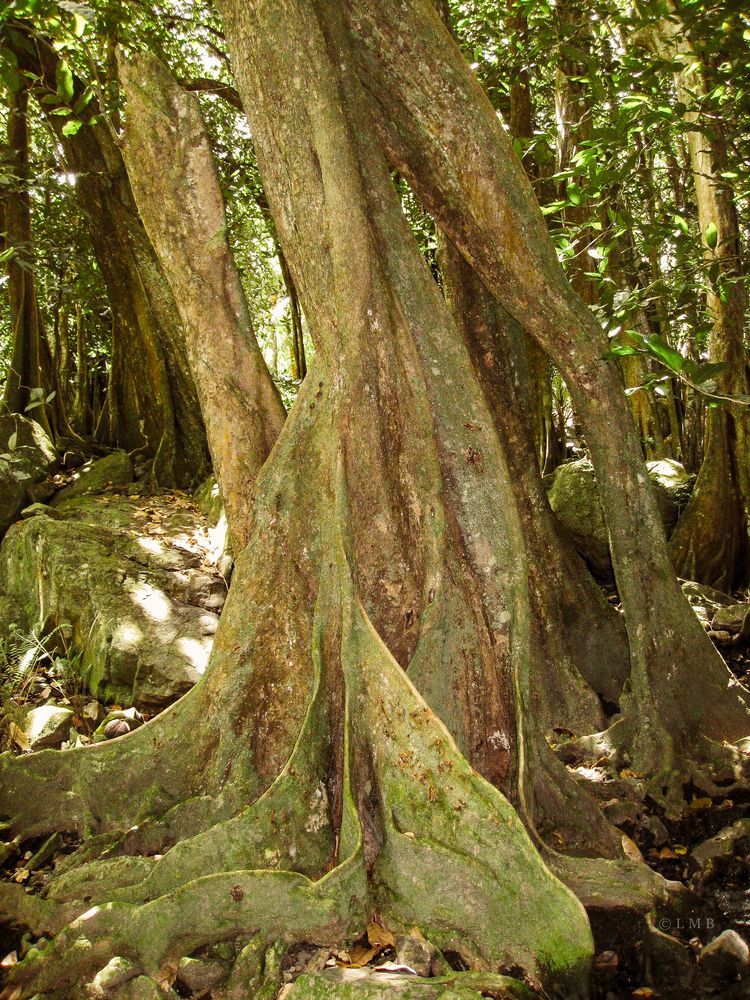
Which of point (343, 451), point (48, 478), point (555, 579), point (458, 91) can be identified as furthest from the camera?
point (48, 478)

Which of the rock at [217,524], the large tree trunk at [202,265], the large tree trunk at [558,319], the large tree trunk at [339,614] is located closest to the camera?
the large tree trunk at [339,614]

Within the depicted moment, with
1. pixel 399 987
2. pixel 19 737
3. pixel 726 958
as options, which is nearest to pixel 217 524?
pixel 19 737

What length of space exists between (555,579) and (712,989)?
2.37m

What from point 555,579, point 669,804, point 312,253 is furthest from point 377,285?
point 669,804

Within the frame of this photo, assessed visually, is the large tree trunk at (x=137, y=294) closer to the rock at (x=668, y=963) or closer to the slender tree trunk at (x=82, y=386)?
the slender tree trunk at (x=82, y=386)

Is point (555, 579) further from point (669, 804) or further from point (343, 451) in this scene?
point (343, 451)

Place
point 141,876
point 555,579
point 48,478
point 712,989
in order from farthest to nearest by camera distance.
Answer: point 48,478, point 555,579, point 141,876, point 712,989

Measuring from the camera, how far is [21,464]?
6.70 m

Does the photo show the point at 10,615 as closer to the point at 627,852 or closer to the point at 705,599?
the point at 627,852

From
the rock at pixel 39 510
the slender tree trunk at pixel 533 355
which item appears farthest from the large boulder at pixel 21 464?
the slender tree trunk at pixel 533 355

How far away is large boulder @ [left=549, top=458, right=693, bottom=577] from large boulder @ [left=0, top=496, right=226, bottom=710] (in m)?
3.32

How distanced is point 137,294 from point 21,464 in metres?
2.26

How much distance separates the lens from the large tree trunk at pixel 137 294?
761 cm

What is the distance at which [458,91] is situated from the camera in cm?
343
